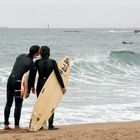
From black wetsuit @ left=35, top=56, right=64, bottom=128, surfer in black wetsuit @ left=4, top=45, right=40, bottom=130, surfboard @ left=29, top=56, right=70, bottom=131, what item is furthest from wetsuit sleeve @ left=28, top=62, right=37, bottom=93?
surfboard @ left=29, top=56, right=70, bottom=131

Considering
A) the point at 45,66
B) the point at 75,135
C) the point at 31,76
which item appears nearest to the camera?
the point at 75,135

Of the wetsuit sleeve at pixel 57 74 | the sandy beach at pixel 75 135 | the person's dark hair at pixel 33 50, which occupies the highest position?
the person's dark hair at pixel 33 50

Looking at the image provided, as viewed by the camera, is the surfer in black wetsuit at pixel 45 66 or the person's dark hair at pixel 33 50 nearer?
the person's dark hair at pixel 33 50

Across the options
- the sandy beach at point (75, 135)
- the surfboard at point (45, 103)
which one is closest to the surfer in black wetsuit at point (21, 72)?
the surfboard at point (45, 103)

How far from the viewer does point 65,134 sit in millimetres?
6961

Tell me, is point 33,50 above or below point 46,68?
above

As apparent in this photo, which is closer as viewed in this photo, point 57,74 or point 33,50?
point 33,50

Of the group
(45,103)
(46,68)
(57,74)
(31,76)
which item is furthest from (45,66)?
(45,103)

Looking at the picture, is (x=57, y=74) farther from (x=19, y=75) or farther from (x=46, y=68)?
(x=19, y=75)

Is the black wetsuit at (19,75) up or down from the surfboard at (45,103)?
up

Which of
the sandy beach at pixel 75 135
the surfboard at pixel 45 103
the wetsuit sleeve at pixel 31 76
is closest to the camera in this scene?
the sandy beach at pixel 75 135

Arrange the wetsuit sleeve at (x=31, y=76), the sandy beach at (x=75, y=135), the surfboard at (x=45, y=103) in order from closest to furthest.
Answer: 1. the sandy beach at (x=75, y=135)
2. the wetsuit sleeve at (x=31, y=76)
3. the surfboard at (x=45, y=103)

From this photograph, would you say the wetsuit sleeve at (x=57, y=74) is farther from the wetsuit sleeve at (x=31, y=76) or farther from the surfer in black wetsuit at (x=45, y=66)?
the wetsuit sleeve at (x=31, y=76)

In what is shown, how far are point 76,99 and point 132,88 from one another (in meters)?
3.47
